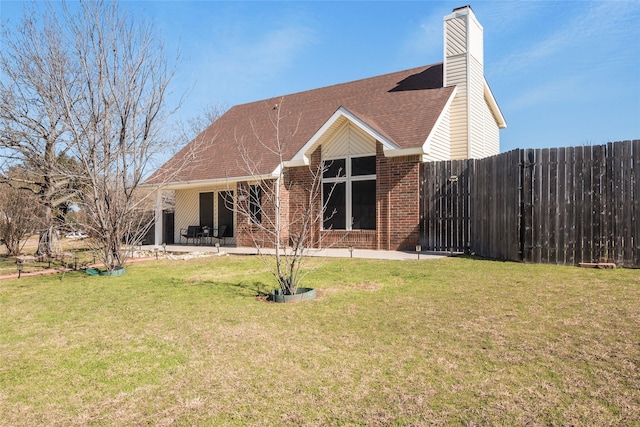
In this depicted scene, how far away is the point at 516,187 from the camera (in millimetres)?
9078

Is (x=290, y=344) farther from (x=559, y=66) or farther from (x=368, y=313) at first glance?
(x=559, y=66)

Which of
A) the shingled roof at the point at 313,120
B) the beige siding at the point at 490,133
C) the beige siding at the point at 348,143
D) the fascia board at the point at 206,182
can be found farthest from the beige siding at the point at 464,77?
the fascia board at the point at 206,182

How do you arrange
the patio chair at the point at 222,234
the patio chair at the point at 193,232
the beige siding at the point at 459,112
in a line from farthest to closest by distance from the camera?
the patio chair at the point at 193,232 → the patio chair at the point at 222,234 → the beige siding at the point at 459,112

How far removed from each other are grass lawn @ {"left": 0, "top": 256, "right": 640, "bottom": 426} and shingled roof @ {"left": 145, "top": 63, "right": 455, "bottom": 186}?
709cm

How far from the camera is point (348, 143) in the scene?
Answer: 46.3 ft

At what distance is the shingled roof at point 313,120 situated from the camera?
45.0 ft

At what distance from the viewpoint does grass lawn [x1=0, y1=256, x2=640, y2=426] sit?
9.06 ft

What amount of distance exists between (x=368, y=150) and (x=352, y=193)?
1.51 metres

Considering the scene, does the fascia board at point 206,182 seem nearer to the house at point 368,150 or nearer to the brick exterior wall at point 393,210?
the house at point 368,150

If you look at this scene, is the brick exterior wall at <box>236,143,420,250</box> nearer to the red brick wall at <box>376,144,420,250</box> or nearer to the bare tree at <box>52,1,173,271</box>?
the red brick wall at <box>376,144,420,250</box>

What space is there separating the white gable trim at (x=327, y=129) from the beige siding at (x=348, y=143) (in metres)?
0.43

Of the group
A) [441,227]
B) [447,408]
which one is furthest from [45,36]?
[447,408]

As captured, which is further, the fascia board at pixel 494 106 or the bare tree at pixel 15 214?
the fascia board at pixel 494 106

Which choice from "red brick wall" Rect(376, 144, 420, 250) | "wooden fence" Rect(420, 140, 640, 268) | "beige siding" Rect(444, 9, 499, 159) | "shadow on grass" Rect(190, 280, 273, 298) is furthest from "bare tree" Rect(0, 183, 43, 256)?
"beige siding" Rect(444, 9, 499, 159)
